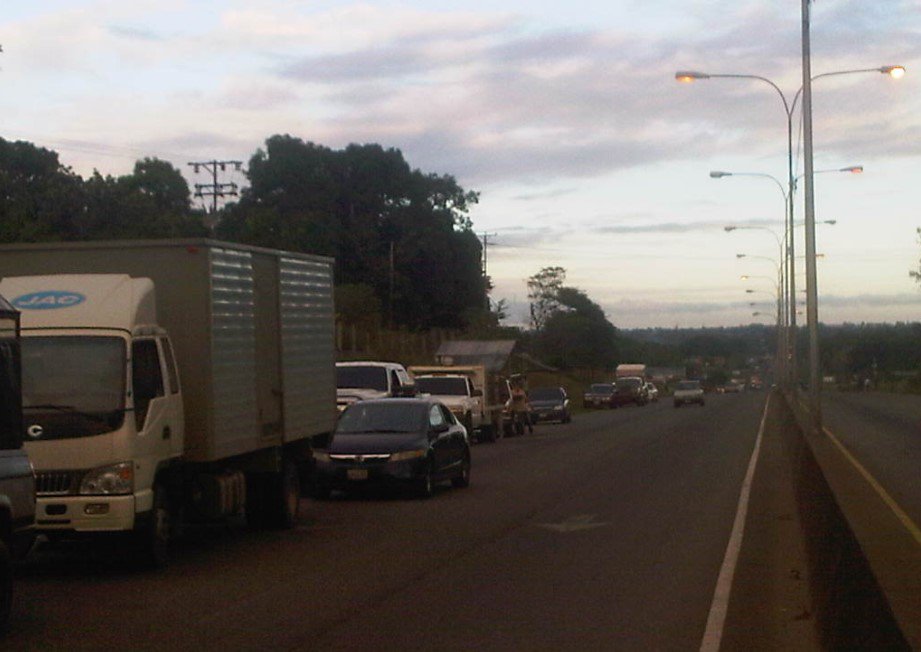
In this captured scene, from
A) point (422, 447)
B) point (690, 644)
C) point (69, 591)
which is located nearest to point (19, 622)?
point (69, 591)

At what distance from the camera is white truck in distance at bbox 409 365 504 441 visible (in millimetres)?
37094

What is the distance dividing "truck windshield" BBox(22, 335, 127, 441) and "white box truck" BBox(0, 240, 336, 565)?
0.01 meters

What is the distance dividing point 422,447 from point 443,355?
2536 cm

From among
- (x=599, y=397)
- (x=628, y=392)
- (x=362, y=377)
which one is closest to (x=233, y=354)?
(x=362, y=377)

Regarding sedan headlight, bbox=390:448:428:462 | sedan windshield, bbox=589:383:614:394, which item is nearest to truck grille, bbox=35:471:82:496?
sedan headlight, bbox=390:448:428:462

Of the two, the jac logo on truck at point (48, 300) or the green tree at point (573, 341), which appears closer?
the jac logo on truck at point (48, 300)

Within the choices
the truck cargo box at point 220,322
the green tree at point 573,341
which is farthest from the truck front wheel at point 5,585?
A: the green tree at point 573,341

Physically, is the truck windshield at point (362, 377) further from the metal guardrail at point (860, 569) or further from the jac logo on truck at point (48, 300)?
the jac logo on truck at point (48, 300)

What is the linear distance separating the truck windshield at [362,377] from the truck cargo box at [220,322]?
48.3ft

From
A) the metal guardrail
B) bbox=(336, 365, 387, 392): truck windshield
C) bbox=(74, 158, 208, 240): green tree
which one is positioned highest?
bbox=(74, 158, 208, 240): green tree

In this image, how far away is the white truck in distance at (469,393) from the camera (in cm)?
3709

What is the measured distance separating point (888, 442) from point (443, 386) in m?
11.7

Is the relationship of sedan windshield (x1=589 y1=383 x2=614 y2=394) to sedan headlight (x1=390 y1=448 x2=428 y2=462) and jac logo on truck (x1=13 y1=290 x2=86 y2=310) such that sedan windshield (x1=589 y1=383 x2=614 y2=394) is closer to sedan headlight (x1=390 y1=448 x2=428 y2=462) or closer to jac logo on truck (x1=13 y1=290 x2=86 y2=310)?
sedan headlight (x1=390 y1=448 x2=428 y2=462)

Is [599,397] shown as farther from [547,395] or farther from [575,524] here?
[575,524]
